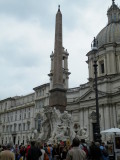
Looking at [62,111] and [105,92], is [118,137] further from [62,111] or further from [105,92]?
[105,92]

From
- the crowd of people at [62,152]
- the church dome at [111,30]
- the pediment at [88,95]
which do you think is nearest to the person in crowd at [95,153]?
the crowd of people at [62,152]

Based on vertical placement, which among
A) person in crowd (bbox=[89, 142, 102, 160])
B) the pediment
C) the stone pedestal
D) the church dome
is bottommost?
person in crowd (bbox=[89, 142, 102, 160])

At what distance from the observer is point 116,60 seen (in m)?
41.8

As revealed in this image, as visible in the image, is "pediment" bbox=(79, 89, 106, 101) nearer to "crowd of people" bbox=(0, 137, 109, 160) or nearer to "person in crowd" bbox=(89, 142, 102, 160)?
"crowd of people" bbox=(0, 137, 109, 160)

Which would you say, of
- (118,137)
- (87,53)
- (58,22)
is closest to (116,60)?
(87,53)

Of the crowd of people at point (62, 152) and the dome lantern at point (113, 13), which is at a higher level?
the dome lantern at point (113, 13)

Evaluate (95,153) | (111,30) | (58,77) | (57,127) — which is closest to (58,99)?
(58,77)

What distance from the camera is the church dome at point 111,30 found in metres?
43.9

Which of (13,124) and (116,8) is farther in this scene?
(13,124)

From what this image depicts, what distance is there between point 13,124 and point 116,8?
131 ft

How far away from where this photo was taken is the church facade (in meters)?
36.4

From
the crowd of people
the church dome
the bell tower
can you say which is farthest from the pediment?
the crowd of people

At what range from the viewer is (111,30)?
44.9 meters

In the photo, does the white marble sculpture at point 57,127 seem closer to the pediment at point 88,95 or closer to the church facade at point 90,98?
the church facade at point 90,98
